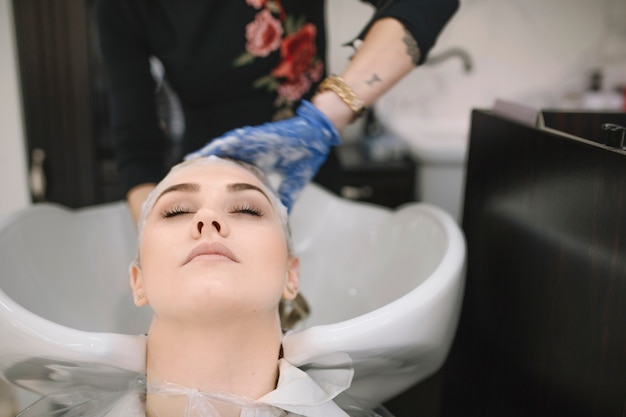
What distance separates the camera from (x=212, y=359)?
2.70ft

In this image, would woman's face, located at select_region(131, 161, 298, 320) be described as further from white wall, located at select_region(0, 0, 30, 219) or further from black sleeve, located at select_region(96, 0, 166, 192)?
white wall, located at select_region(0, 0, 30, 219)

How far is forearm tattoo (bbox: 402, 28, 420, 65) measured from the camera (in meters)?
1.06

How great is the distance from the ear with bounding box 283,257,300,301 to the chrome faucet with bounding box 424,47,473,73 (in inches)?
64.5

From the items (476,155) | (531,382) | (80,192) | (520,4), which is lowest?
(80,192)

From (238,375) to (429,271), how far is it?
417mm

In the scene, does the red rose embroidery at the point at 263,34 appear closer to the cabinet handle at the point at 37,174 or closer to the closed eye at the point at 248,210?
the closed eye at the point at 248,210

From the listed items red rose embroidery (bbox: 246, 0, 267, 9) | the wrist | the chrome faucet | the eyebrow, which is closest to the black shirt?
red rose embroidery (bbox: 246, 0, 267, 9)

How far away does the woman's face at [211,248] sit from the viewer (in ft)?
2.60

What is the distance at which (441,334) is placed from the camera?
92cm

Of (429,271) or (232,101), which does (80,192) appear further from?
(429,271)

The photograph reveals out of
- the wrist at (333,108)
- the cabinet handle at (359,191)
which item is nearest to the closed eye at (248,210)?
the wrist at (333,108)

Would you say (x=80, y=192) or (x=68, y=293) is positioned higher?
(x=68, y=293)

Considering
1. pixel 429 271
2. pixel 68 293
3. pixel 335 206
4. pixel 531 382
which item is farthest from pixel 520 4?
pixel 68 293

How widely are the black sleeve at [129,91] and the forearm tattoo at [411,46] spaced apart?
1.98 feet
